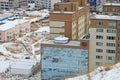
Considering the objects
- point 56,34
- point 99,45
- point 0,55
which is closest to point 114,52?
point 99,45

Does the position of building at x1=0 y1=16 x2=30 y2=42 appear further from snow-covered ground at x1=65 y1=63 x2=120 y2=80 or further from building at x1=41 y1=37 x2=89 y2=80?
snow-covered ground at x1=65 y1=63 x2=120 y2=80

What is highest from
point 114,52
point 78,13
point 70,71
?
point 78,13

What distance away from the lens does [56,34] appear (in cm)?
1014

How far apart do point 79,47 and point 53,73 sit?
3.25ft

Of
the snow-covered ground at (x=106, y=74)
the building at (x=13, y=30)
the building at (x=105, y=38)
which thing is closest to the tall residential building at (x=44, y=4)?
the building at (x=13, y=30)

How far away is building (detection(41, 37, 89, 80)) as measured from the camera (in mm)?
8859

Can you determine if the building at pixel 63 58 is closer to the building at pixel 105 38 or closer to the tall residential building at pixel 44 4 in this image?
the building at pixel 105 38

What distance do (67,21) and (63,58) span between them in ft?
4.77

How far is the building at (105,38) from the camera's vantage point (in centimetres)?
Result: 849

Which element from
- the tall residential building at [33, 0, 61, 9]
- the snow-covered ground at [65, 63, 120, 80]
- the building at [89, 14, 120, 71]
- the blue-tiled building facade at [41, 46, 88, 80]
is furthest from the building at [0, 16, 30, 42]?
the snow-covered ground at [65, 63, 120, 80]

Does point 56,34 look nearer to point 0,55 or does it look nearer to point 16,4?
point 0,55

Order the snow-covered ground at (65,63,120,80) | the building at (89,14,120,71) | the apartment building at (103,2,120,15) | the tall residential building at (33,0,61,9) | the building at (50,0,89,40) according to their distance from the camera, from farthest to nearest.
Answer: the tall residential building at (33,0,61,9)
the apartment building at (103,2,120,15)
the building at (50,0,89,40)
the building at (89,14,120,71)
the snow-covered ground at (65,63,120,80)

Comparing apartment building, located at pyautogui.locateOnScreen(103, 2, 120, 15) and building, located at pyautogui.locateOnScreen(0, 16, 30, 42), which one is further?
building, located at pyautogui.locateOnScreen(0, 16, 30, 42)

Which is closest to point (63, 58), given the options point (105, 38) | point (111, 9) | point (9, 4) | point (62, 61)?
point (62, 61)
